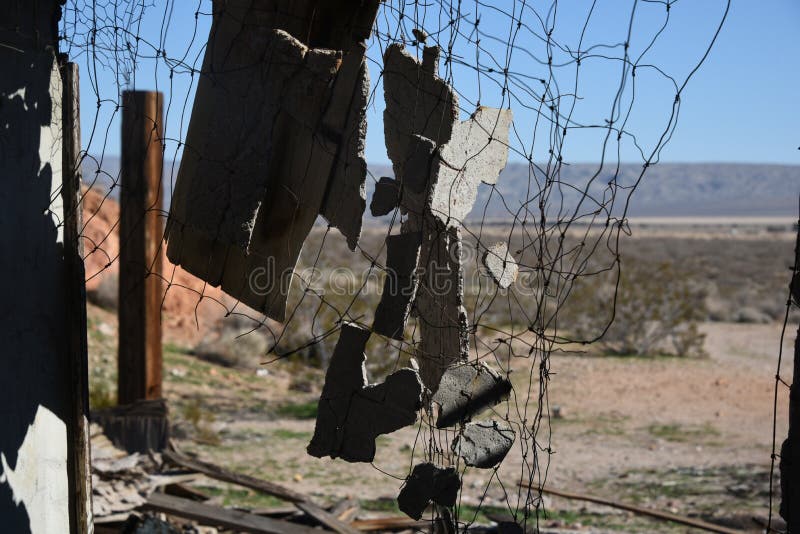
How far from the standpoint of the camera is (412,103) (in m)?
2.31

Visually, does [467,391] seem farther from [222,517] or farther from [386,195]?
[222,517]

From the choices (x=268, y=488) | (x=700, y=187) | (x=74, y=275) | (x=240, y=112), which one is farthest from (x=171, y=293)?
(x=700, y=187)

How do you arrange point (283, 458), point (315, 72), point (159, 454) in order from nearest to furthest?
point (315, 72) → point (159, 454) → point (283, 458)

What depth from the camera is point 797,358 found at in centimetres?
200

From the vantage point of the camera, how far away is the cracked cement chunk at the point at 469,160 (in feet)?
7.30

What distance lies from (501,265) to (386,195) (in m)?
0.40

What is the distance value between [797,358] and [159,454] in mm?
4731

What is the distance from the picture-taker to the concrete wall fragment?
2209mm

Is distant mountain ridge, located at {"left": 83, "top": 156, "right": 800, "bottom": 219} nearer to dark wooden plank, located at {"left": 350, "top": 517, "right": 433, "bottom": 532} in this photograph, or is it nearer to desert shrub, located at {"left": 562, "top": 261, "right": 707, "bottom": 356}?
desert shrub, located at {"left": 562, "top": 261, "right": 707, "bottom": 356}

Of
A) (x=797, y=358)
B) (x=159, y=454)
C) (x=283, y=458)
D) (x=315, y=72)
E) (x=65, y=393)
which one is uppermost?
(x=315, y=72)

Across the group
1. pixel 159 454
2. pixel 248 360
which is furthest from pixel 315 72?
pixel 248 360

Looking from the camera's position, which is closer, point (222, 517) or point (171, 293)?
point (222, 517)

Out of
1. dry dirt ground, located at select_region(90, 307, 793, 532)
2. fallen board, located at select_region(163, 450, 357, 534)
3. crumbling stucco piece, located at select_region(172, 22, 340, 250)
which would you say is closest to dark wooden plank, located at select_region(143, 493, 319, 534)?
fallen board, located at select_region(163, 450, 357, 534)

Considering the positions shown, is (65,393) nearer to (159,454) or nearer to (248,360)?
(159,454)
